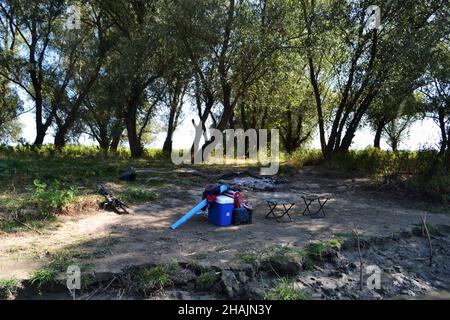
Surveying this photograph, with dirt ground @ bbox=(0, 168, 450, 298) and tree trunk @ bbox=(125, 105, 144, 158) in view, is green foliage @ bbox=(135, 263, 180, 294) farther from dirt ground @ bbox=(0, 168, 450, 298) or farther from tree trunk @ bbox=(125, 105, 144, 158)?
tree trunk @ bbox=(125, 105, 144, 158)

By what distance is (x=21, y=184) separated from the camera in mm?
9148

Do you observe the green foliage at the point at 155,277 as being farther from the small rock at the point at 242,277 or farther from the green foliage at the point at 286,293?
the green foliage at the point at 286,293

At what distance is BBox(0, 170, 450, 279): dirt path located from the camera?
5.22 meters

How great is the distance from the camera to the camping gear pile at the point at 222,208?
712 cm

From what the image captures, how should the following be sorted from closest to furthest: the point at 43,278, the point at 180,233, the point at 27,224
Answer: the point at 43,278 < the point at 27,224 < the point at 180,233

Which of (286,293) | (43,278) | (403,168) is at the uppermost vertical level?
(403,168)

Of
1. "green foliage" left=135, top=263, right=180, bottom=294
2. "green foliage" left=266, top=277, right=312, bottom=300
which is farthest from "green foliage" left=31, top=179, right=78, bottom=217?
"green foliage" left=266, top=277, right=312, bottom=300

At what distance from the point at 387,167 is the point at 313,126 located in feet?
58.8

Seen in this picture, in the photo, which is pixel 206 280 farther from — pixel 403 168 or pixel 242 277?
pixel 403 168

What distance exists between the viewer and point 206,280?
479 cm

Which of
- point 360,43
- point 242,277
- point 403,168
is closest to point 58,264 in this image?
point 242,277

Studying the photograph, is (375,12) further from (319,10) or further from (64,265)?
(64,265)
